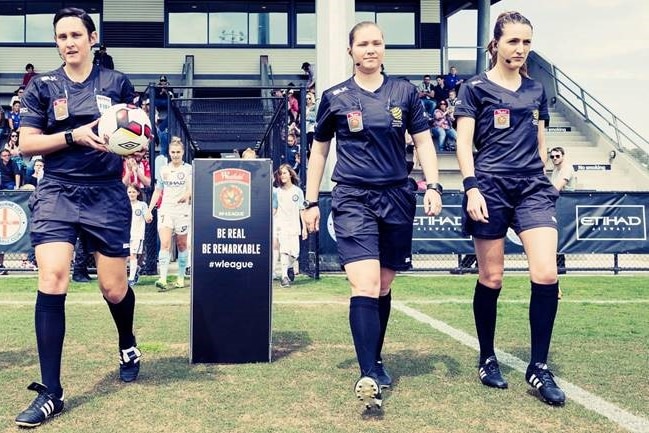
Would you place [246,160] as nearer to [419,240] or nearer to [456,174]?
[419,240]

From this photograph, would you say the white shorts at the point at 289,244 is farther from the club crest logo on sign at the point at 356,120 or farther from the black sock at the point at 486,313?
the club crest logo on sign at the point at 356,120

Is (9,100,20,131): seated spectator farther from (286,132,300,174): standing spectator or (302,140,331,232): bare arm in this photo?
Answer: (302,140,331,232): bare arm

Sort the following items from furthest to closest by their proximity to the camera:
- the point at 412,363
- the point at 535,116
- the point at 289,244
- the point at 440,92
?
the point at 440,92 < the point at 289,244 < the point at 412,363 < the point at 535,116

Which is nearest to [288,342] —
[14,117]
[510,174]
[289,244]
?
[510,174]

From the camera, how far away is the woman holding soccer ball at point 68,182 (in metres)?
4.17

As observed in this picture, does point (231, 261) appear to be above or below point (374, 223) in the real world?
below

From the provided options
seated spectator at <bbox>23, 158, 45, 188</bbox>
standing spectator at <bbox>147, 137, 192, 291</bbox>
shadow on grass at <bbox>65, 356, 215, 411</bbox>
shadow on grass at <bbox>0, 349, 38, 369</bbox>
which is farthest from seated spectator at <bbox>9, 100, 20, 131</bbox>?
shadow on grass at <bbox>65, 356, 215, 411</bbox>

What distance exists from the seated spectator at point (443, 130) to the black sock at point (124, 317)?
56.6ft

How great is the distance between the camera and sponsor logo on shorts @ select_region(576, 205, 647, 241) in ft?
43.9

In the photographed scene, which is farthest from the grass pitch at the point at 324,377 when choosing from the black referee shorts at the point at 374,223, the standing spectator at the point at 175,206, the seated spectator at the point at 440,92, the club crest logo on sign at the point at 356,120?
the seated spectator at the point at 440,92

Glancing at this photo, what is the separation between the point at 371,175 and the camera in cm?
452

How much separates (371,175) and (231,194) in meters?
1.56

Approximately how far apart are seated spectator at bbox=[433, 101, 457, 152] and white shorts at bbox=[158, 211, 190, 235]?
38.1 ft

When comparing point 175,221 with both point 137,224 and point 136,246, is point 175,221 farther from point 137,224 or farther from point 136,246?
point 137,224
